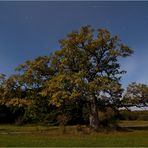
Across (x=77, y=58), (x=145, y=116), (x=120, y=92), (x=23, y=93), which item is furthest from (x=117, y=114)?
(x=145, y=116)

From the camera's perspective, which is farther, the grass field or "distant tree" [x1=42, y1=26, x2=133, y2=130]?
"distant tree" [x1=42, y1=26, x2=133, y2=130]

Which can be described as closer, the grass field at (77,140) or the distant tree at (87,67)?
the grass field at (77,140)

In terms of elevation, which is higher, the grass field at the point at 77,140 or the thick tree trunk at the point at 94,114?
the thick tree trunk at the point at 94,114

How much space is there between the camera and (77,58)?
4531 centimetres

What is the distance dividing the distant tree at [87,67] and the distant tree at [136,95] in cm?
126

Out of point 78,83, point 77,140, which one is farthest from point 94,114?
point 77,140

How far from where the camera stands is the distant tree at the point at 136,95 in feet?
148

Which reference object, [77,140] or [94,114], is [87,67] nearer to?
[94,114]

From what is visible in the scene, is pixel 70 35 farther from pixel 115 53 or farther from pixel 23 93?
pixel 23 93

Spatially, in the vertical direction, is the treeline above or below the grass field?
above

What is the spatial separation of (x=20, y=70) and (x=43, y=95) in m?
5.68

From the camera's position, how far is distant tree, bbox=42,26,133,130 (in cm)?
4275

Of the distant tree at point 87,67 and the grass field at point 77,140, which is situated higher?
the distant tree at point 87,67

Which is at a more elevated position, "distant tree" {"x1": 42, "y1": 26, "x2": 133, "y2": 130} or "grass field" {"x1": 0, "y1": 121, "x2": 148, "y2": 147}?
"distant tree" {"x1": 42, "y1": 26, "x2": 133, "y2": 130}
